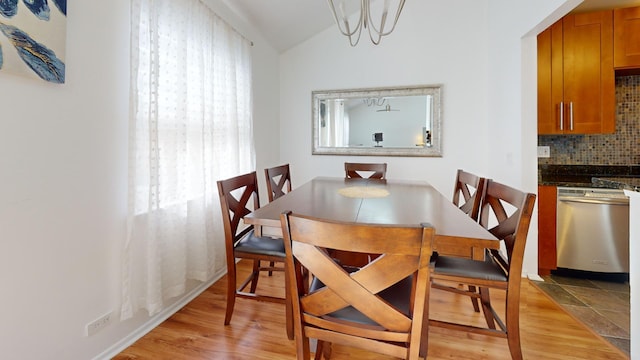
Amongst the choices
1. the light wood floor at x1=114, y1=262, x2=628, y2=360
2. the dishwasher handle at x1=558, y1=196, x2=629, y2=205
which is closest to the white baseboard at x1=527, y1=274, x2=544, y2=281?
the light wood floor at x1=114, y1=262, x2=628, y2=360

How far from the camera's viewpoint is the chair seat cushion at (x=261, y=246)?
1722 millimetres

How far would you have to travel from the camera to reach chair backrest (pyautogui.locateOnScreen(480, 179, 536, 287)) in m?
1.27

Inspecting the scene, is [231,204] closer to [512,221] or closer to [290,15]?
[512,221]

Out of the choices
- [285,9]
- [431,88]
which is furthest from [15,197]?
[431,88]

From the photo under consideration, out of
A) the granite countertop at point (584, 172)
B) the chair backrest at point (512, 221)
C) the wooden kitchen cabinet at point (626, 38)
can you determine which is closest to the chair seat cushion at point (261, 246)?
the chair backrest at point (512, 221)

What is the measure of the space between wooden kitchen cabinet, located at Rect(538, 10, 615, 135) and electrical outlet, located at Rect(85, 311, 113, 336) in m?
3.56

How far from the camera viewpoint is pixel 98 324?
1.46 meters

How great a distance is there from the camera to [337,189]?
2115 millimetres

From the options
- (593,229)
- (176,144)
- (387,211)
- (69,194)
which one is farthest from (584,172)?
(69,194)

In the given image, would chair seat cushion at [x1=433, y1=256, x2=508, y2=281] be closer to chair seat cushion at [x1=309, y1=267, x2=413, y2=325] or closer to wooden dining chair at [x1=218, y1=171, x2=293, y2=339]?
chair seat cushion at [x1=309, y1=267, x2=413, y2=325]

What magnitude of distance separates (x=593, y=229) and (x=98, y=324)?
3551 millimetres

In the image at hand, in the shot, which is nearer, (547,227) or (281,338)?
(281,338)

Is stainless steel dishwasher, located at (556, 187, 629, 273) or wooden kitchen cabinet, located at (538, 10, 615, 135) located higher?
wooden kitchen cabinet, located at (538, 10, 615, 135)

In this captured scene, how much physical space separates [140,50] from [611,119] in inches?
145
